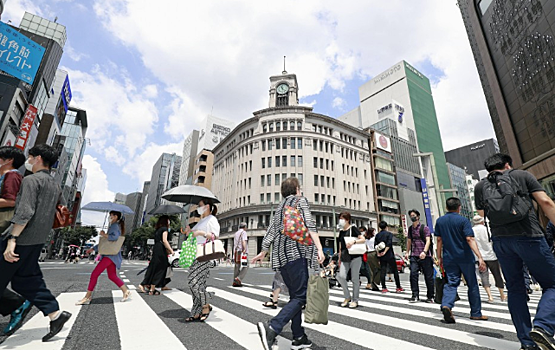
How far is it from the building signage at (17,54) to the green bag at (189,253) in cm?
3630

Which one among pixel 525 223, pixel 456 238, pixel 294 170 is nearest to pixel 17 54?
pixel 294 170

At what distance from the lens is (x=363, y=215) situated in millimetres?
44000

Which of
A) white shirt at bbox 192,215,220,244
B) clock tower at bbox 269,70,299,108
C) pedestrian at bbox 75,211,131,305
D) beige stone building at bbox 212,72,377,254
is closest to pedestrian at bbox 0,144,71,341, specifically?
white shirt at bbox 192,215,220,244

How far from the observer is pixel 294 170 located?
135 feet

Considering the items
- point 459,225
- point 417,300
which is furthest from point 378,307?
point 459,225

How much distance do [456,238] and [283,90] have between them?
53.7 m

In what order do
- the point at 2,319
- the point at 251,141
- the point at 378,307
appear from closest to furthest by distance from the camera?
the point at 2,319, the point at 378,307, the point at 251,141

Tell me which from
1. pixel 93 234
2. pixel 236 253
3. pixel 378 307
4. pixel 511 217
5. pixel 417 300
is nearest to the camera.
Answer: pixel 511 217

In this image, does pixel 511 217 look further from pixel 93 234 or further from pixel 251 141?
pixel 93 234

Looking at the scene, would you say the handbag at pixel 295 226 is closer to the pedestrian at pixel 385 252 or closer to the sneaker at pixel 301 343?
the sneaker at pixel 301 343

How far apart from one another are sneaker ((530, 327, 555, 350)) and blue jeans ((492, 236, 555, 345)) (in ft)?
0.27

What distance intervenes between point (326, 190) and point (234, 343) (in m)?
39.7

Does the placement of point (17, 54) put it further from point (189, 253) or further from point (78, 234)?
point (78, 234)

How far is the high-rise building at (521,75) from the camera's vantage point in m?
20.5
